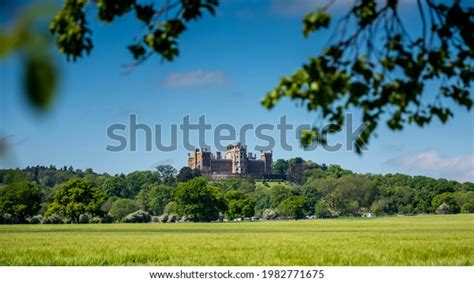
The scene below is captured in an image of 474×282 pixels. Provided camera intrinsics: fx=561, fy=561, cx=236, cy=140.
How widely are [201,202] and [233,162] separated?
70.7 ft

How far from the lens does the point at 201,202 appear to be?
101ft

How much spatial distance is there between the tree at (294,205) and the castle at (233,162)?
171 inches

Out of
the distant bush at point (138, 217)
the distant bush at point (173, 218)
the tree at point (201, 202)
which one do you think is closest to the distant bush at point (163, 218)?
the distant bush at point (173, 218)

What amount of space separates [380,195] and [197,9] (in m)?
8.64

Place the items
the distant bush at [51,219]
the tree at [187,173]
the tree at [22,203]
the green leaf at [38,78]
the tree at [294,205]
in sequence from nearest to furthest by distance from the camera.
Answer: the green leaf at [38,78] → the tree at [22,203] → the tree at [187,173] → the distant bush at [51,219] → the tree at [294,205]

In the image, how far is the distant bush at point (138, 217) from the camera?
1677 cm

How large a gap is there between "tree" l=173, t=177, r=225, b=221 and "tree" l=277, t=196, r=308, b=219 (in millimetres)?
3985

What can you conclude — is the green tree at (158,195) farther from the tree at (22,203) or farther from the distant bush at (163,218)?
the distant bush at (163,218)

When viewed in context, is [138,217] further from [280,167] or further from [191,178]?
[280,167]

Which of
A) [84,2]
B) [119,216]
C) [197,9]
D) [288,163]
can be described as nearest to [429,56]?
[197,9]

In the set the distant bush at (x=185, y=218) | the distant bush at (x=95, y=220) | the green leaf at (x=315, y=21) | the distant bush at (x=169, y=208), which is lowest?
the distant bush at (x=185, y=218)

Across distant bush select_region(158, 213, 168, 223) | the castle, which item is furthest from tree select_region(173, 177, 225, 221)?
the castle

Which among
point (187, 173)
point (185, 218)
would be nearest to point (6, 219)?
point (187, 173)
